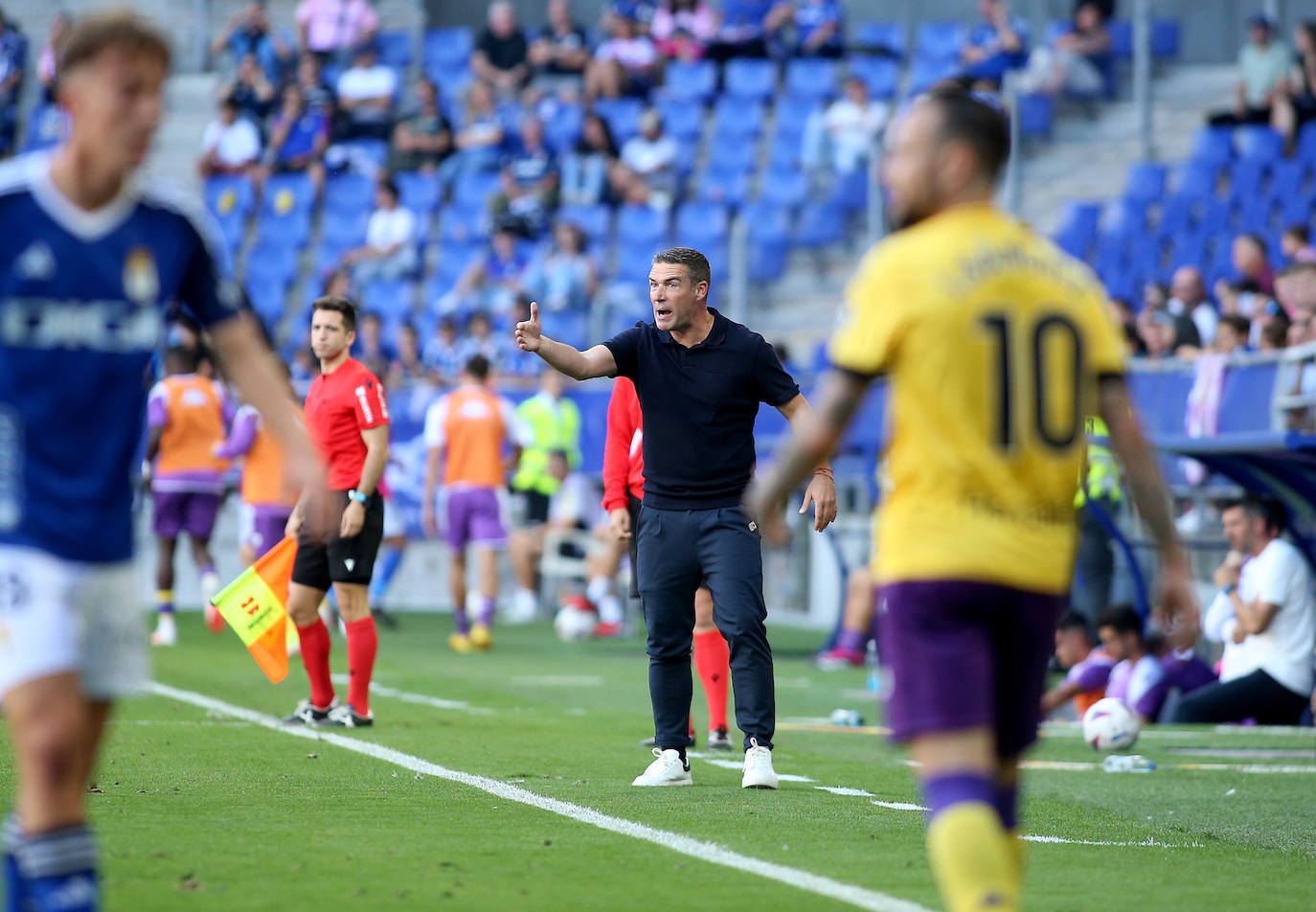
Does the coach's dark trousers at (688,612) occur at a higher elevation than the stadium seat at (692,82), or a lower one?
lower

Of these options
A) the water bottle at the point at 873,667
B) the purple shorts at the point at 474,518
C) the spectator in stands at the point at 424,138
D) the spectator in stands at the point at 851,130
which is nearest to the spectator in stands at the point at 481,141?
the spectator in stands at the point at 424,138

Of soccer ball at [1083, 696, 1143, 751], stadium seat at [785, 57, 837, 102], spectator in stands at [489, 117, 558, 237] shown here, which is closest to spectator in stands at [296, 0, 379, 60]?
spectator in stands at [489, 117, 558, 237]

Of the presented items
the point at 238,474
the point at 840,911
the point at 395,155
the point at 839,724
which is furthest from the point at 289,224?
the point at 840,911

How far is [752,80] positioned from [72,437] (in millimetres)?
22733

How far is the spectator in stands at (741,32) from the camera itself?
86.7 feet

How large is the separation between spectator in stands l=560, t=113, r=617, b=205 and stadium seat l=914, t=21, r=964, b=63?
14.6ft

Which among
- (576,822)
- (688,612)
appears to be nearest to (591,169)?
(688,612)

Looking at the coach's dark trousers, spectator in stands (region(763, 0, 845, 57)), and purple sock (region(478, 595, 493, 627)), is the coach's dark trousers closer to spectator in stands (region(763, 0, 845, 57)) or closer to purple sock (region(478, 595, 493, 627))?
purple sock (region(478, 595, 493, 627))

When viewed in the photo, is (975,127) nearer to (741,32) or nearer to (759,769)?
(759,769)

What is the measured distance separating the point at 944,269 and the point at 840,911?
84.2 inches

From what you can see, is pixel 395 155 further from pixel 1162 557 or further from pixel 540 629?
pixel 1162 557

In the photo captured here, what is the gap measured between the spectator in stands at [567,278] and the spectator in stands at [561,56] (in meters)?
4.55

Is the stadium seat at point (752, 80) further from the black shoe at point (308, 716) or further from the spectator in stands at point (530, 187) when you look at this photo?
the black shoe at point (308, 716)

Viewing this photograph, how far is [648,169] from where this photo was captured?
2509cm
